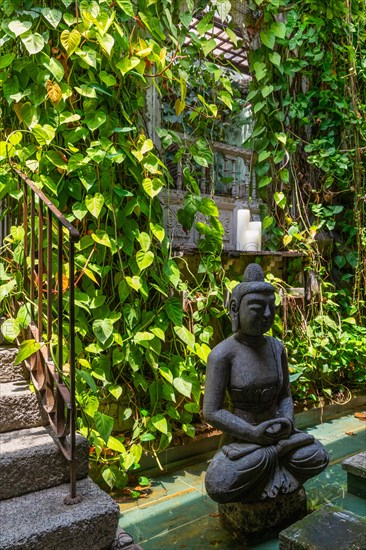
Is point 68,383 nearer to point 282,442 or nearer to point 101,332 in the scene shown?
point 101,332

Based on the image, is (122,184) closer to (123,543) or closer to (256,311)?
(256,311)

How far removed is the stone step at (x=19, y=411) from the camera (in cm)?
192

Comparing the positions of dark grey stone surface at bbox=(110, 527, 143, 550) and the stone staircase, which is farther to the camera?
dark grey stone surface at bbox=(110, 527, 143, 550)

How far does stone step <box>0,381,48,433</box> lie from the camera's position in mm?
1916

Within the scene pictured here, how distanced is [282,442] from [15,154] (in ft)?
5.88

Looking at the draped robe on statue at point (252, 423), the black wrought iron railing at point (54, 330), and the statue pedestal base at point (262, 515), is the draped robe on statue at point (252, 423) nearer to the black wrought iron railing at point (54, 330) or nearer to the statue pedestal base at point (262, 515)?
the statue pedestal base at point (262, 515)

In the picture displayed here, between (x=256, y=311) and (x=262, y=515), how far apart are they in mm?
848

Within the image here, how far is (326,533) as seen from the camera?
5.61 ft

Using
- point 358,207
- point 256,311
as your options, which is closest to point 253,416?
point 256,311

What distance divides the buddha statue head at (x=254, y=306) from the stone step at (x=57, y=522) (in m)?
0.88

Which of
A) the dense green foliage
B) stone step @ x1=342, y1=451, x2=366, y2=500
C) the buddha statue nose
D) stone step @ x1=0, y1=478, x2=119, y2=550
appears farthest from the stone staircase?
stone step @ x1=342, y1=451, x2=366, y2=500

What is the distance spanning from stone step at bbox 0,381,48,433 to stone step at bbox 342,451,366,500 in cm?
154

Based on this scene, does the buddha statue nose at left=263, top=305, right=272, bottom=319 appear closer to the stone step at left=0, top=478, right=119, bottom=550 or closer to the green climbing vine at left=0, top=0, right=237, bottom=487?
the green climbing vine at left=0, top=0, right=237, bottom=487

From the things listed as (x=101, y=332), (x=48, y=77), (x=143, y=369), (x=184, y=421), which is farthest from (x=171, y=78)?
(x=184, y=421)
